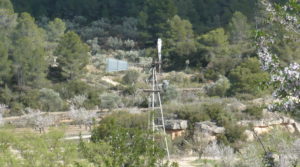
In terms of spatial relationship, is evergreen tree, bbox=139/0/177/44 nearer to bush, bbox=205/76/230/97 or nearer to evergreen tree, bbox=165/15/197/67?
evergreen tree, bbox=165/15/197/67

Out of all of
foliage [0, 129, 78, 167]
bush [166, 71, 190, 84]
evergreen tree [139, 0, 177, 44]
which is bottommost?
foliage [0, 129, 78, 167]

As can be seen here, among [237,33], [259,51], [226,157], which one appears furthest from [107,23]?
[259,51]

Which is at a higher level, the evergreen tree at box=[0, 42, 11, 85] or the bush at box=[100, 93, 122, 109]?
the evergreen tree at box=[0, 42, 11, 85]

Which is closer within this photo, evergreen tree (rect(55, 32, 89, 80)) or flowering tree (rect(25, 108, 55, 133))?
flowering tree (rect(25, 108, 55, 133))

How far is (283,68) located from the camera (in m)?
7.87

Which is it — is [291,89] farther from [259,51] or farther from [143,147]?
[143,147]

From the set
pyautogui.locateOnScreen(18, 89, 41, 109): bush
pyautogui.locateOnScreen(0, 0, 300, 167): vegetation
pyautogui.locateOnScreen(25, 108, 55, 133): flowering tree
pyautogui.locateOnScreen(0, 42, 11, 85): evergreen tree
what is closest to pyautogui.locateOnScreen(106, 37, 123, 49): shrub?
pyautogui.locateOnScreen(0, 0, 300, 167): vegetation

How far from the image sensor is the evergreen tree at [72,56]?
46266 mm

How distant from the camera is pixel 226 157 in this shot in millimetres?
19438

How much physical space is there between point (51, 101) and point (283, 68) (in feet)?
107

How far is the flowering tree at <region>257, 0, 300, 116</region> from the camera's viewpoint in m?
7.65

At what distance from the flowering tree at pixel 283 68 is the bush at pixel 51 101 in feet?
104

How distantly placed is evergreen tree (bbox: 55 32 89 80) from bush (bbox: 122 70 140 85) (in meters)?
3.16

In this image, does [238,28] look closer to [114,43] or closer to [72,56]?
[114,43]
